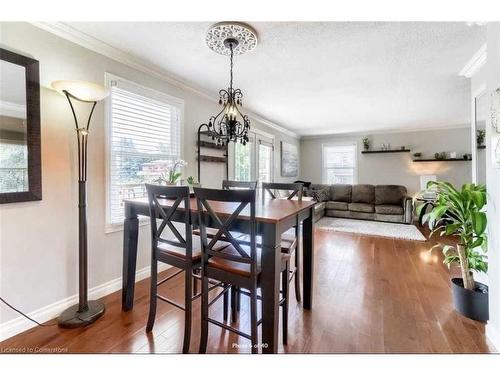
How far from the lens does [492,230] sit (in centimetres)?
166

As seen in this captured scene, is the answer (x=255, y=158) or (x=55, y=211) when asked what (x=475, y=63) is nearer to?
(x=255, y=158)

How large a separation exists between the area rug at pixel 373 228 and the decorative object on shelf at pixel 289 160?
1543mm

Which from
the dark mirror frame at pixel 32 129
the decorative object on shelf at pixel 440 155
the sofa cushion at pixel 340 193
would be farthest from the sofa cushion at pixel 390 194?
the dark mirror frame at pixel 32 129

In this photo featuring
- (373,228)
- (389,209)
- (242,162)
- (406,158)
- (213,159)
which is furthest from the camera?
(406,158)

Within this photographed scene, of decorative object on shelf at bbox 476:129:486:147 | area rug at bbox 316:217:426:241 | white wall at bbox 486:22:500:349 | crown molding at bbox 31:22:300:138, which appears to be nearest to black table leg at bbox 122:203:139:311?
crown molding at bbox 31:22:300:138

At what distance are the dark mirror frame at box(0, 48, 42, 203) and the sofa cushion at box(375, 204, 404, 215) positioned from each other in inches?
242

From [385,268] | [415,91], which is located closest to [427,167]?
[415,91]

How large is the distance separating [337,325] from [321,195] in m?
4.77

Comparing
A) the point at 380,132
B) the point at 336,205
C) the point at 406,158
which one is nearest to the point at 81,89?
the point at 336,205

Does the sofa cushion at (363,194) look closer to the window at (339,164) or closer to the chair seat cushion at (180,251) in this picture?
the window at (339,164)

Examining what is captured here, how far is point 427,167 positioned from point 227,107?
6.00 meters

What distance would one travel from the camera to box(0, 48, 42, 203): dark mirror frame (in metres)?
1.70

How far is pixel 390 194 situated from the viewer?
5.89m

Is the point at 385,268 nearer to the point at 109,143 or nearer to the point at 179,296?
the point at 179,296
